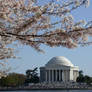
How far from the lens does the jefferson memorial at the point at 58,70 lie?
14600cm

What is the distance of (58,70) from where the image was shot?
14762cm

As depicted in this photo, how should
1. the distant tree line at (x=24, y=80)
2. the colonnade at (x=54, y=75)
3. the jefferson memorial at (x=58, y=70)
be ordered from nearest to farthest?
the distant tree line at (x=24, y=80) < the jefferson memorial at (x=58, y=70) < the colonnade at (x=54, y=75)

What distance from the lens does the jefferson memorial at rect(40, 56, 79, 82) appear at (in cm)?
14600

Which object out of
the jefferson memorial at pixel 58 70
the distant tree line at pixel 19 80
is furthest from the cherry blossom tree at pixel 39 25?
the jefferson memorial at pixel 58 70

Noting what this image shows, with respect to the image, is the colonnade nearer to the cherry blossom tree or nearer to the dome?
the dome

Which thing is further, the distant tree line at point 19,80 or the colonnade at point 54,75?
the colonnade at point 54,75

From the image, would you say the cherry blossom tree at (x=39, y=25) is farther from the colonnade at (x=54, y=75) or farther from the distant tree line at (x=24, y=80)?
the colonnade at (x=54, y=75)

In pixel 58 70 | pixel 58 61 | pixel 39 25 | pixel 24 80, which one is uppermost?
pixel 39 25

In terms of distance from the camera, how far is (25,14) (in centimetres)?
837

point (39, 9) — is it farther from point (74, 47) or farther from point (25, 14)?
point (74, 47)

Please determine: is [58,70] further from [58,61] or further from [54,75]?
[54,75]

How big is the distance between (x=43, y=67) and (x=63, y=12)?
146m

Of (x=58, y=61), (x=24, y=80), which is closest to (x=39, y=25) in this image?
(x=58, y=61)

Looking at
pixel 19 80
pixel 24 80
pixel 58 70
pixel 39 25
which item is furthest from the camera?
pixel 24 80
